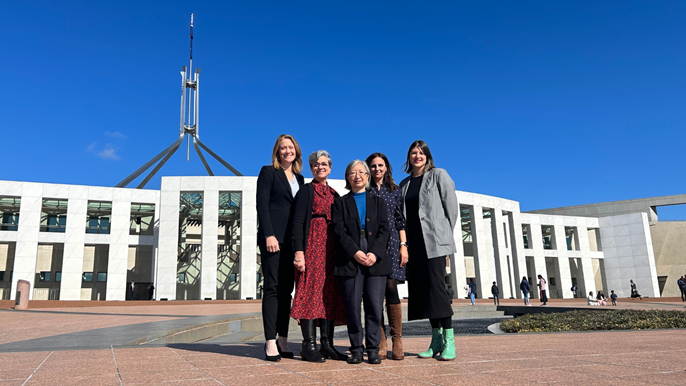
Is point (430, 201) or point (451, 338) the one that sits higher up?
point (430, 201)

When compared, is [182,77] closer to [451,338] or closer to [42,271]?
[42,271]

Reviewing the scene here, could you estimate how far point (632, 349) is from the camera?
4.10m

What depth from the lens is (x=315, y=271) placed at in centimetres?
393

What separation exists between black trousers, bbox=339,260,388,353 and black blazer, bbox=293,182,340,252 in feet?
1.54

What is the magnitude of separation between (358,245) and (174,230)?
31211 mm

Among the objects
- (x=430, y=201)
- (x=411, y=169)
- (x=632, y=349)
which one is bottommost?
(x=632, y=349)

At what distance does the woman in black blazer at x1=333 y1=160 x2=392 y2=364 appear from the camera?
12.2ft

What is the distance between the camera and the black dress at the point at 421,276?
390 cm

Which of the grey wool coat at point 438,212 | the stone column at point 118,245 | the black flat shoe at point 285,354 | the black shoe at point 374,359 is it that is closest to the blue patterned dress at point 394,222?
the grey wool coat at point 438,212

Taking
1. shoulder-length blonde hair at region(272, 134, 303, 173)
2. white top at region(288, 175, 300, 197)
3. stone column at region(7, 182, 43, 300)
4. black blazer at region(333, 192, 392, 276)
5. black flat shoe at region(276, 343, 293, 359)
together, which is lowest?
black flat shoe at region(276, 343, 293, 359)

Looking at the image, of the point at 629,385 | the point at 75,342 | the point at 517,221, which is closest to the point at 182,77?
the point at 517,221

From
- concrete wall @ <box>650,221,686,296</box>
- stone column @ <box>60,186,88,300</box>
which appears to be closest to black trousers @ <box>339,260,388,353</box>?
stone column @ <box>60,186,88,300</box>

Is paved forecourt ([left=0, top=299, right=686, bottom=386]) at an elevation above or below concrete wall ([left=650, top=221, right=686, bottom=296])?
below

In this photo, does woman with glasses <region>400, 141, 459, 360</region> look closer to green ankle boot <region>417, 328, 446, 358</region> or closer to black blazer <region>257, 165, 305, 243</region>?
green ankle boot <region>417, 328, 446, 358</region>
